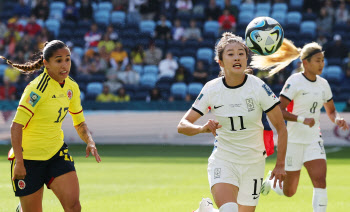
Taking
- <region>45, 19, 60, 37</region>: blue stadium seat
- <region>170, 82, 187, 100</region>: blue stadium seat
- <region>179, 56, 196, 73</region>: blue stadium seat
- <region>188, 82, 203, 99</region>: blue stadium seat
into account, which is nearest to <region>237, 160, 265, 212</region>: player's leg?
<region>188, 82, 203, 99</region>: blue stadium seat

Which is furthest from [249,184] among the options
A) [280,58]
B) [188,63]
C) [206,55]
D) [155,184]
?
[206,55]

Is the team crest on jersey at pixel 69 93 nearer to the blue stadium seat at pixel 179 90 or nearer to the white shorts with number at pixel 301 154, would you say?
the white shorts with number at pixel 301 154

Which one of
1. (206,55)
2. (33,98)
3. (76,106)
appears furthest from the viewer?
(206,55)

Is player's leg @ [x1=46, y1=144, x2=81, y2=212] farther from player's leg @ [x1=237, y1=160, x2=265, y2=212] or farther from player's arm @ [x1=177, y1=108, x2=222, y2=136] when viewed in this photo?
player's leg @ [x1=237, y1=160, x2=265, y2=212]

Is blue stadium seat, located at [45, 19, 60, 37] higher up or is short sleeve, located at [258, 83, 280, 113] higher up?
short sleeve, located at [258, 83, 280, 113]

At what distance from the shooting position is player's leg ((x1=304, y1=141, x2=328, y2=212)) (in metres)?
8.09

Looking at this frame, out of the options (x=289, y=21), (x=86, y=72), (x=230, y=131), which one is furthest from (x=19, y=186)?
(x=289, y=21)

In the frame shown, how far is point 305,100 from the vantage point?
8.68 meters

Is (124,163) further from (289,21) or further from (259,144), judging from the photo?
(289,21)

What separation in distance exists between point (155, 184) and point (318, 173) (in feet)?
14.4

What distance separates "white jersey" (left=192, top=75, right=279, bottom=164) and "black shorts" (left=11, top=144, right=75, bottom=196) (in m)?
1.43

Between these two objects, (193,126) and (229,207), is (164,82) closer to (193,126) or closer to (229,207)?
(193,126)

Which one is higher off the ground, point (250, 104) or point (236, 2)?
point (250, 104)

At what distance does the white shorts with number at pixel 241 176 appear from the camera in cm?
632
